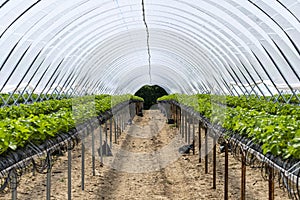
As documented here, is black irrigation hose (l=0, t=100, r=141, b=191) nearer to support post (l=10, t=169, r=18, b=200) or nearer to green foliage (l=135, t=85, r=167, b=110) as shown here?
support post (l=10, t=169, r=18, b=200)

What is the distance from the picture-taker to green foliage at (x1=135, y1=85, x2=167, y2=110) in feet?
181

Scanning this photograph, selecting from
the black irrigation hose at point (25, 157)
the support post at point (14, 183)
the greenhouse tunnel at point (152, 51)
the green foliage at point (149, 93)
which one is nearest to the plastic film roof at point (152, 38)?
the greenhouse tunnel at point (152, 51)

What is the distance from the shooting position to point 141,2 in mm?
13812

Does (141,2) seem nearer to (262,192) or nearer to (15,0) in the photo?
(15,0)

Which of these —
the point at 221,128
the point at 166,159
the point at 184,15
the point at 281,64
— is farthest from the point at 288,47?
the point at 221,128

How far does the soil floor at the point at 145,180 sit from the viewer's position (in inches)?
382

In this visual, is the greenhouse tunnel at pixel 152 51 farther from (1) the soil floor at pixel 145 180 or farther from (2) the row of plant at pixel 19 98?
(1) the soil floor at pixel 145 180

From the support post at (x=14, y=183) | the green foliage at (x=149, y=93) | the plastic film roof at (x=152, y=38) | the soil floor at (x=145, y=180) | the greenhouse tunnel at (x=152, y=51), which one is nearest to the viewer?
the support post at (x=14, y=183)

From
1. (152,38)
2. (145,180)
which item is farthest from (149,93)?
(145,180)

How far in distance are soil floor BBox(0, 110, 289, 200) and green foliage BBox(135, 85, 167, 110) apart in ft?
126

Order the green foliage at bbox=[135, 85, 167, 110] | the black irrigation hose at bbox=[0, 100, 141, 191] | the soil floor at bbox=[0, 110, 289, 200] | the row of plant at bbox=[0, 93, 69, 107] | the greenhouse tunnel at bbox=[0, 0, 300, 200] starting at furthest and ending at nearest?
the green foliage at bbox=[135, 85, 167, 110], the row of plant at bbox=[0, 93, 69, 107], the soil floor at bbox=[0, 110, 289, 200], the greenhouse tunnel at bbox=[0, 0, 300, 200], the black irrigation hose at bbox=[0, 100, 141, 191]

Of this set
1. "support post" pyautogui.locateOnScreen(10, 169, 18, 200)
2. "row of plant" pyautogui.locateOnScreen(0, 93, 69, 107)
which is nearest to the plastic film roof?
"row of plant" pyautogui.locateOnScreen(0, 93, 69, 107)

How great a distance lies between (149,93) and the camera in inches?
2180

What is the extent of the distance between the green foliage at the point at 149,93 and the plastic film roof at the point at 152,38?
3030cm
